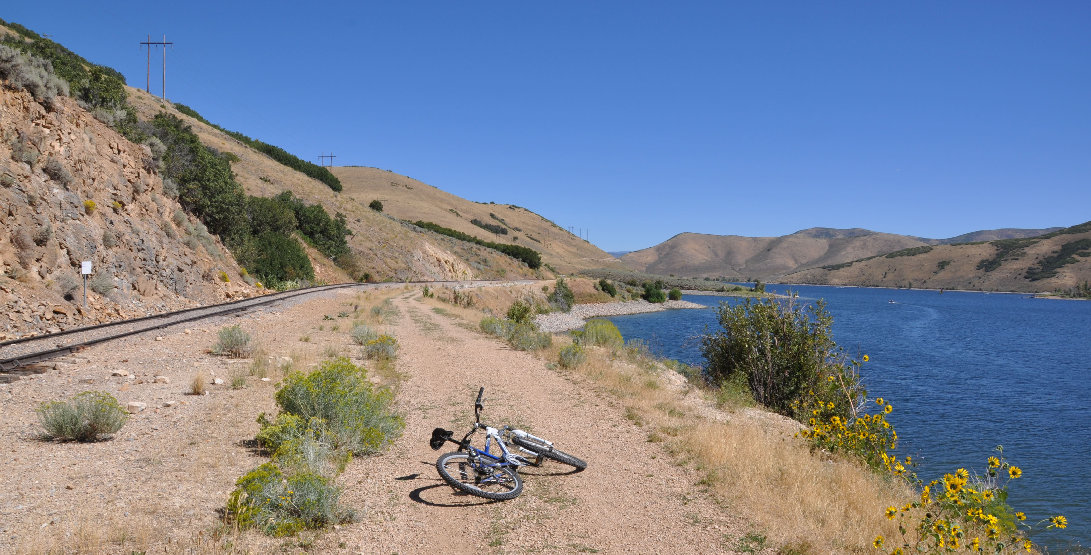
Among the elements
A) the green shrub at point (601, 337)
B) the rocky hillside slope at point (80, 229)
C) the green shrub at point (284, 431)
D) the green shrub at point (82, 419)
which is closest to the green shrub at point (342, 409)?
the green shrub at point (284, 431)

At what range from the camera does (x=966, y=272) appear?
5773 inches

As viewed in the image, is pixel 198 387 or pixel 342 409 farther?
pixel 198 387

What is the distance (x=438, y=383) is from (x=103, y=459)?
22.0ft

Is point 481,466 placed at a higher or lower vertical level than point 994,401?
higher

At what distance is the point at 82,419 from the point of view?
688cm

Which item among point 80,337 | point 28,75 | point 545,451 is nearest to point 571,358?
point 545,451

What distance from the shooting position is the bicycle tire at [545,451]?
22.3 feet

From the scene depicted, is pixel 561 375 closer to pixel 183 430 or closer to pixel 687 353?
pixel 183 430

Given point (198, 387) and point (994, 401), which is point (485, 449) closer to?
point (198, 387)

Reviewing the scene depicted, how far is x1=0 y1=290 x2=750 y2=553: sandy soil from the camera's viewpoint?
191 inches

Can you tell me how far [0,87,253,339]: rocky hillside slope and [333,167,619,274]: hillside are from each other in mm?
62522

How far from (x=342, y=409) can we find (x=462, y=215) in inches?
4212

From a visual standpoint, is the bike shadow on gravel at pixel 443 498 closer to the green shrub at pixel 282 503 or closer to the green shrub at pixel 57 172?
the green shrub at pixel 282 503

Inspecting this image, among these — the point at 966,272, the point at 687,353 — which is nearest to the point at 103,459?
the point at 687,353
